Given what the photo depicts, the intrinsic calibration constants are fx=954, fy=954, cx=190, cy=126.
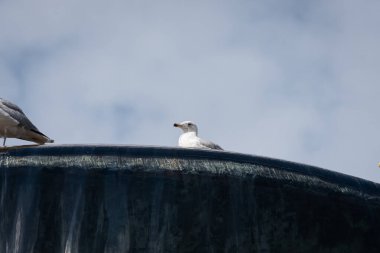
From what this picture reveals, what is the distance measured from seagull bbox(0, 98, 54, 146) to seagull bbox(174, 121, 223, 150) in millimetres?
2549

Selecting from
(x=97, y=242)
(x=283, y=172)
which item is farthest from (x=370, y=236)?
(x=97, y=242)

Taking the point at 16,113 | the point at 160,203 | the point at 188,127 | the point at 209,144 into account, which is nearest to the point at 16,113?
the point at 16,113

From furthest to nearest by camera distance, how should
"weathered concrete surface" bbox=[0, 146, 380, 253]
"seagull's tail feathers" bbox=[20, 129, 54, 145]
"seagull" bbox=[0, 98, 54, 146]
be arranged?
1. "seagull's tail feathers" bbox=[20, 129, 54, 145]
2. "seagull" bbox=[0, 98, 54, 146]
3. "weathered concrete surface" bbox=[0, 146, 380, 253]

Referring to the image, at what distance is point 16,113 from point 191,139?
14.3ft

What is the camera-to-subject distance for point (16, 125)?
1433 centimetres

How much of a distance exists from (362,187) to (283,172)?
3.51ft

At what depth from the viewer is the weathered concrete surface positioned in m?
10.3

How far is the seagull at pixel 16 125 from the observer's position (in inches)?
562

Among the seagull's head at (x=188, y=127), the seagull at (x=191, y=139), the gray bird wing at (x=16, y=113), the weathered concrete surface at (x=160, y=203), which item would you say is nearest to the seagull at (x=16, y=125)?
the gray bird wing at (x=16, y=113)

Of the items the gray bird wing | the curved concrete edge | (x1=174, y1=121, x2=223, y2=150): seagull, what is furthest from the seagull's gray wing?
the curved concrete edge

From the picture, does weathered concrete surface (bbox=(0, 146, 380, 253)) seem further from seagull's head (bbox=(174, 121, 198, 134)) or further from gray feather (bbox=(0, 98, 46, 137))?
seagull's head (bbox=(174, 121, 198, 134))

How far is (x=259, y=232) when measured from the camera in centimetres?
1045

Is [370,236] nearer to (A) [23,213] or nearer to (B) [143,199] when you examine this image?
(B) [143,199]

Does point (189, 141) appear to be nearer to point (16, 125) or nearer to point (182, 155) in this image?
point (16, 125)
